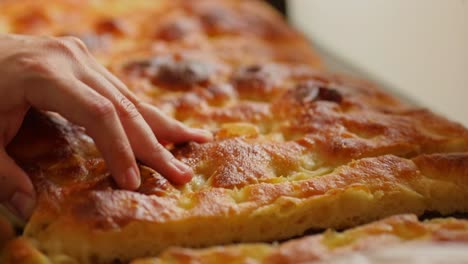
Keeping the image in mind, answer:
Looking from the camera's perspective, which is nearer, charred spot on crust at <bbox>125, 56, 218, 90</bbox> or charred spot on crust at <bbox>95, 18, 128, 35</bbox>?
Answer: charred spot on crust at <bbox>125, 56, 218, 90</bbox>

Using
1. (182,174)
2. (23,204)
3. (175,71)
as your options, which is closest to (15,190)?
(23,204)

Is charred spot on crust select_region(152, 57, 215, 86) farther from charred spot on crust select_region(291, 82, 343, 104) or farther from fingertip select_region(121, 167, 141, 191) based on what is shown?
fingertip select_region(121, 167, 141, 191)

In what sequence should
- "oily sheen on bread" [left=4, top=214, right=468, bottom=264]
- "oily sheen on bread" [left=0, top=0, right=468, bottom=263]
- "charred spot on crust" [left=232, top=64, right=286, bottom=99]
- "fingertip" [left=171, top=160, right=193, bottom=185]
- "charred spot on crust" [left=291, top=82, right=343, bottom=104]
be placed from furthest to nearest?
"charred spot on crust" [left=232, top=64, right=286, bottom=99] → "charred spot on crust" [left=291, top=82, right=343, bottom=104] → "fingertip" [left=171, top=160, right=193, bottom=185] → "oily sheen on bread" [left=0, top=0, right=468, bottom=263] → "oily sheen on bread" [left=4, top=214, right=468, bottom=264]

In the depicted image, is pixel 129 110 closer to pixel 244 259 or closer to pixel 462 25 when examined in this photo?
pixel 244 259

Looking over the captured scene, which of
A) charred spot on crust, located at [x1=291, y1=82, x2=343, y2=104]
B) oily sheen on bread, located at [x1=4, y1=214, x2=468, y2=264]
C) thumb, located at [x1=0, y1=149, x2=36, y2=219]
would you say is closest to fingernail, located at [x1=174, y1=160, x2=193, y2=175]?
oily sheen on bread, located at [x1=4, y1=214, x2=468, y2=264]

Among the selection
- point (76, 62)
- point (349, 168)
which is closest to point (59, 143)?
point (76, 62)

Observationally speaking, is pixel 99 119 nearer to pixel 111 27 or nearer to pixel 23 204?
pixel 23 204

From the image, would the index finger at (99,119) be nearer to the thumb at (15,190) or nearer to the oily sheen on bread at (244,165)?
the oily sheen on bread at (244,165)

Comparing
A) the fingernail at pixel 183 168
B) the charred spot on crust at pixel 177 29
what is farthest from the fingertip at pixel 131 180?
the charred spot on crust at pixel 177 29
